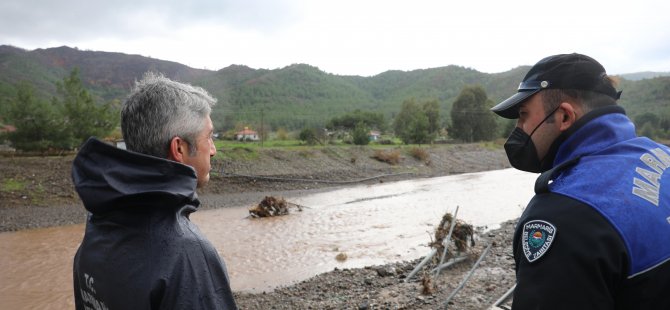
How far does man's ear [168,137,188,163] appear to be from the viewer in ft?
5.32

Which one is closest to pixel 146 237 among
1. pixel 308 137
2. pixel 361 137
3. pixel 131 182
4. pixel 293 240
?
pixel 131 182

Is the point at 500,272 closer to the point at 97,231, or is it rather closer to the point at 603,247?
the point at 603,247

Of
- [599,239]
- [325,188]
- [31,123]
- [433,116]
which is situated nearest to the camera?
[599,239]

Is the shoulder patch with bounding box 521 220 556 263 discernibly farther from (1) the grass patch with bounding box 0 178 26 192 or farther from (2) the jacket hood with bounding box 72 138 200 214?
(1) the grass patch with bounding box 0 178 26 192

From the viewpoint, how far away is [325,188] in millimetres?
22969

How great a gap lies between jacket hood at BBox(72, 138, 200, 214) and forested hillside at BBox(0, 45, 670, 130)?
77.1m

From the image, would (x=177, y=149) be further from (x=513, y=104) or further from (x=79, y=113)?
(x=79, y=113)

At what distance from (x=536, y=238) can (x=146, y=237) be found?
4.37 feet

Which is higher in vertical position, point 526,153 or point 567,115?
point 567,115

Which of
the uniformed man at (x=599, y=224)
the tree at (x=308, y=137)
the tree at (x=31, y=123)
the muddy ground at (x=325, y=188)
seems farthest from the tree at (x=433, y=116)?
the uniformed man at (x=599, y=224)

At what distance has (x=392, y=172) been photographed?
96.9ft

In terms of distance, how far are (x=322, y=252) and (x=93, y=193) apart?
9.47 meters

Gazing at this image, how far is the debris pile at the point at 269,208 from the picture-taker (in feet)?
49.5

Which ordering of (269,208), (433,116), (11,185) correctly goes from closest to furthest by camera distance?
1. (269,208)
2. (11,185)
3. (433,116)
